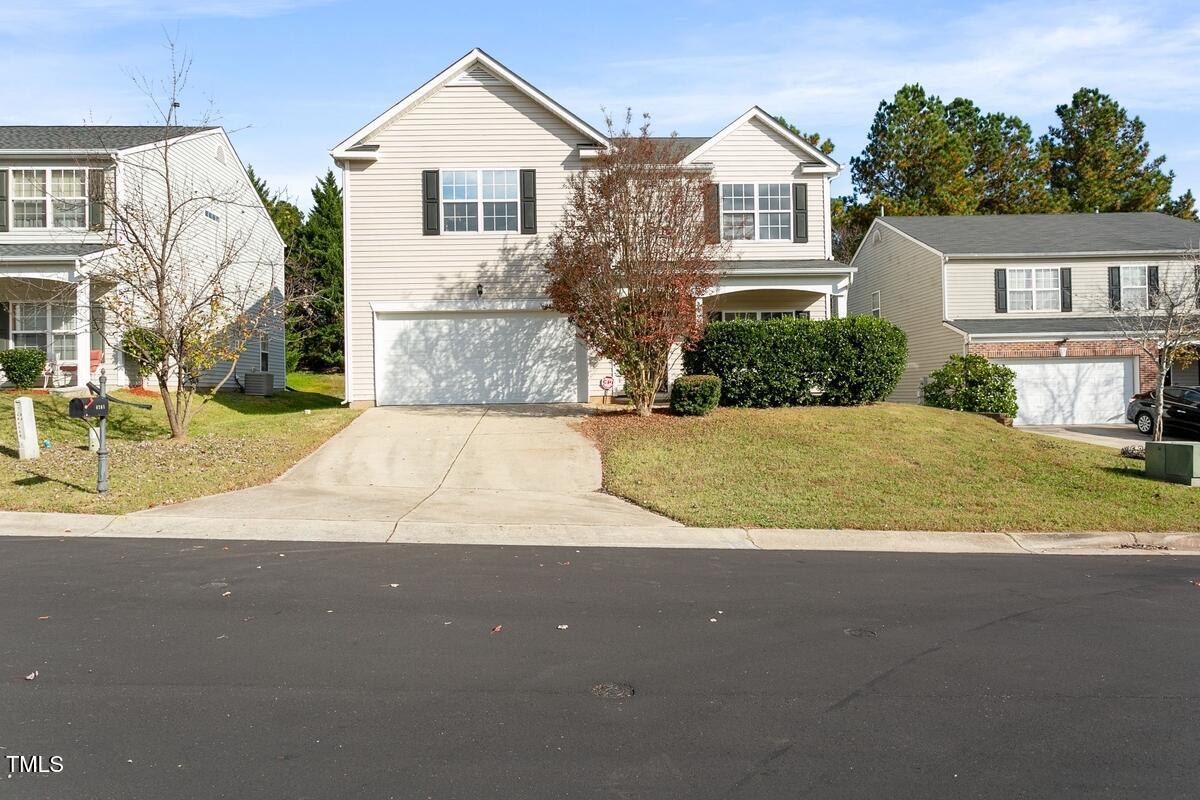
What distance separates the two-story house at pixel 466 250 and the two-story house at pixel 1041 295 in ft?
29.1

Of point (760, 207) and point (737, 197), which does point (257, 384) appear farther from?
point (760, 207)

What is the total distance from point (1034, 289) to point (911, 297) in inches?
154

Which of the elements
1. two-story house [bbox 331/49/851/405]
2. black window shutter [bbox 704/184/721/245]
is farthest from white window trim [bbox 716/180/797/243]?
two-story house [bbox 331/49/851/405]

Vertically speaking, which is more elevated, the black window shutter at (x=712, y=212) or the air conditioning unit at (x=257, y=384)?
the black window shutter at (x=712, y=212)

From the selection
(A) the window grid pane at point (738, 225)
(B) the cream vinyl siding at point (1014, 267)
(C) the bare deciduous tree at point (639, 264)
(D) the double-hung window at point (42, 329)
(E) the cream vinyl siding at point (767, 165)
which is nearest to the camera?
(C) the bare deciduous tree at point (639, 264)

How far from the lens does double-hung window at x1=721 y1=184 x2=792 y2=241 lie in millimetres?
21875

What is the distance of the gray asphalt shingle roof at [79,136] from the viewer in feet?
70.7

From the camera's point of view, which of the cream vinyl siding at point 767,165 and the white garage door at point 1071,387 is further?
the white garage door at point 1071,387

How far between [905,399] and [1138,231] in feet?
32.5

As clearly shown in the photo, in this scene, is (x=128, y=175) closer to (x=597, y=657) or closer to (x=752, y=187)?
(x=752, y=187)

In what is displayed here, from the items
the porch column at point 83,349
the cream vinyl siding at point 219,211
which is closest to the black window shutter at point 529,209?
the cream vinyl siding at point 219,211

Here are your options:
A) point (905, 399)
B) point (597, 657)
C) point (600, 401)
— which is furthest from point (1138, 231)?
point (597, 657)

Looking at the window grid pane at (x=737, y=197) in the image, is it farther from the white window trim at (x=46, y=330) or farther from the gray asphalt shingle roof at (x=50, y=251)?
the white window trim at (x=46, y=330)

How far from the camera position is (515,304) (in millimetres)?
19984
